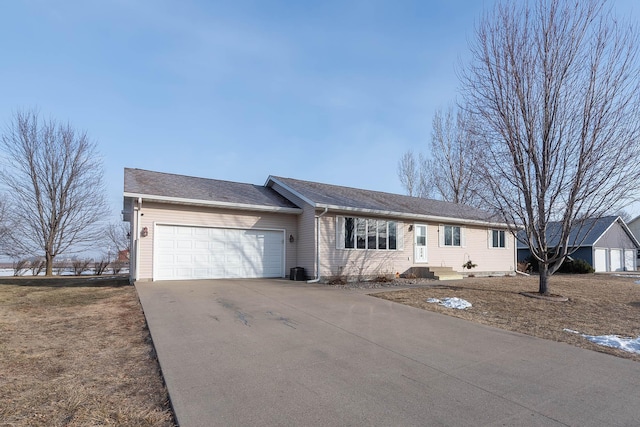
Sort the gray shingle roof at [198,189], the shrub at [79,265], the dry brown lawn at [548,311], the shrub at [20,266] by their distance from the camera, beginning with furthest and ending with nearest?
the shrub at [79,265] → the shrub at [20,266] → the gray shingle roof at [198,189] → the dry brown lawn at [548,311]

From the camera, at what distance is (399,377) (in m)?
4.32

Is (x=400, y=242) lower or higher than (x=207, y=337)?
higher

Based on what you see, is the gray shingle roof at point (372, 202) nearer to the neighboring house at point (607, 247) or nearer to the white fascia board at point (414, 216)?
the white fascia board at point (414, 216)

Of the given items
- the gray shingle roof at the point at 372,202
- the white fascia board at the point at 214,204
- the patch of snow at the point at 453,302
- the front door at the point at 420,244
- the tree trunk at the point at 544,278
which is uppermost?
the gray shingle roof at the point at 372,202

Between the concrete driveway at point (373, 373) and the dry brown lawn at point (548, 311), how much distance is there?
0.72 m

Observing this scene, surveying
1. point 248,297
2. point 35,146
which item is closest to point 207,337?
point 248,297

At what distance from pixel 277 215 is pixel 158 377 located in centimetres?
1091

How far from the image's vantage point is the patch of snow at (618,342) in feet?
19.4

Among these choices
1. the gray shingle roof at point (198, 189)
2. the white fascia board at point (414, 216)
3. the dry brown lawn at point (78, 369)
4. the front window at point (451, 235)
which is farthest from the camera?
the front window at point (451, 235)

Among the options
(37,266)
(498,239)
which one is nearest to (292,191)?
(498,239)

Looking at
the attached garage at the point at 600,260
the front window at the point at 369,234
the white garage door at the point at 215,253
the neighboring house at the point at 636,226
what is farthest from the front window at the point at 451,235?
the neighboring house at the point at 636,226

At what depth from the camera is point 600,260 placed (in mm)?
29078

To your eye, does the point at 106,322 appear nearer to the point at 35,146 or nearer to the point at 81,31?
the point at 81,31

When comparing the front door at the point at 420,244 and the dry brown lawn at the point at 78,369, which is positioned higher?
the front door at the point at 420,244
